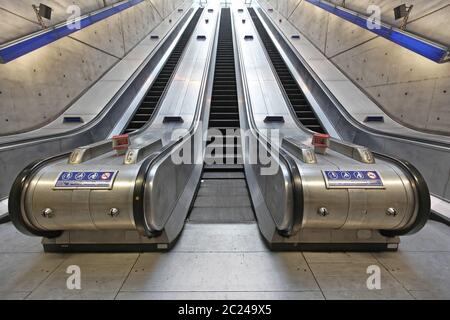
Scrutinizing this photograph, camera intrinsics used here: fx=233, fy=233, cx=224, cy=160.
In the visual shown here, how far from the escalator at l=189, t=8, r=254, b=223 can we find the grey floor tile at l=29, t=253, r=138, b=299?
1062 mm

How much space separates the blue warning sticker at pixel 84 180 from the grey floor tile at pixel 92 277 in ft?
2.35

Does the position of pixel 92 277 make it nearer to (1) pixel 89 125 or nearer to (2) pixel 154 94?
(1) pixel 89 125

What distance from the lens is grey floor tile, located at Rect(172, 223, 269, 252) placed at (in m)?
2.39

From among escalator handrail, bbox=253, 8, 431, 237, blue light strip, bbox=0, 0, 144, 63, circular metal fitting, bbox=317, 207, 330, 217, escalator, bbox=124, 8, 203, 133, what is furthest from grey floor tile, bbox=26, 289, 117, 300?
escalator, bbox=124, 8, 203, 133

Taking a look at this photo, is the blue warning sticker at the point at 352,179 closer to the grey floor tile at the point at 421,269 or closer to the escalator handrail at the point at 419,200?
the escalator handrail at the point at 419,200

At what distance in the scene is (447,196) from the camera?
9.61 feet

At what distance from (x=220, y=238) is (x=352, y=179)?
145cm

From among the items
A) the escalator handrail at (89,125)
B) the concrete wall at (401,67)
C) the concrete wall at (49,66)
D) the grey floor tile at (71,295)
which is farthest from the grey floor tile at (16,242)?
the concrete wall at (401,67)

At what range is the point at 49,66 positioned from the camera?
450 centimetres

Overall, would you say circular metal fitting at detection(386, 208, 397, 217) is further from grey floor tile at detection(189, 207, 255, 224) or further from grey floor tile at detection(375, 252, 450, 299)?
grey floor tile at detection(189, 207, 255, 224)

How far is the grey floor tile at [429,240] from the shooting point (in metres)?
2.37

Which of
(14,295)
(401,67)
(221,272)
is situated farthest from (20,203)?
(401,67)
